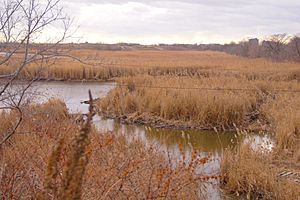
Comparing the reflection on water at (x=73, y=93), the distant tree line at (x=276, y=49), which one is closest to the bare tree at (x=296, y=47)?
the distant tree line at (x=276, y=49)

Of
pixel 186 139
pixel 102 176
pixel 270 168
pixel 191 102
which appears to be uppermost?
pixel 102 176

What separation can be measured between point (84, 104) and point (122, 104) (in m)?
2.28

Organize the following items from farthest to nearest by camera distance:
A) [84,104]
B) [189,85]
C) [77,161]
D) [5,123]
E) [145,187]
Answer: [84,104] < [189,85] < [5,123] < [145,187] < [77,161]

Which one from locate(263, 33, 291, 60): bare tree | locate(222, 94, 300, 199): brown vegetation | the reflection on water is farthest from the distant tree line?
locate(222, 94, 300, 199): brown vegetation

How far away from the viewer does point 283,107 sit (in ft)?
30.3

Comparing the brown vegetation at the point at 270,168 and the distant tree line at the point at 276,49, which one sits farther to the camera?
the distant tree line at the point at 276,49

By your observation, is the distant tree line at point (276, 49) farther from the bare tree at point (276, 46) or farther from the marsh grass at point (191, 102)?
the marsh grass at point (191, 102)

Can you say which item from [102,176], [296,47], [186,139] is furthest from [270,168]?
[296,47]

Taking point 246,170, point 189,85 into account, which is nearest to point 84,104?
point 189,85

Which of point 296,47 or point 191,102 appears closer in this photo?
point 191,102

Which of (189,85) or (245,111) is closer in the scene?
(245,111)

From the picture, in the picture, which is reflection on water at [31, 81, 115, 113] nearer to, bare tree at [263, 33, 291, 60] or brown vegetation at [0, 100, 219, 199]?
brown vegetation at [0, 100, 219, 199]

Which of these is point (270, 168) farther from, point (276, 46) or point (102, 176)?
point (276, 46)

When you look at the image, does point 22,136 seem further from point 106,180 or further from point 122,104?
point 122,104
